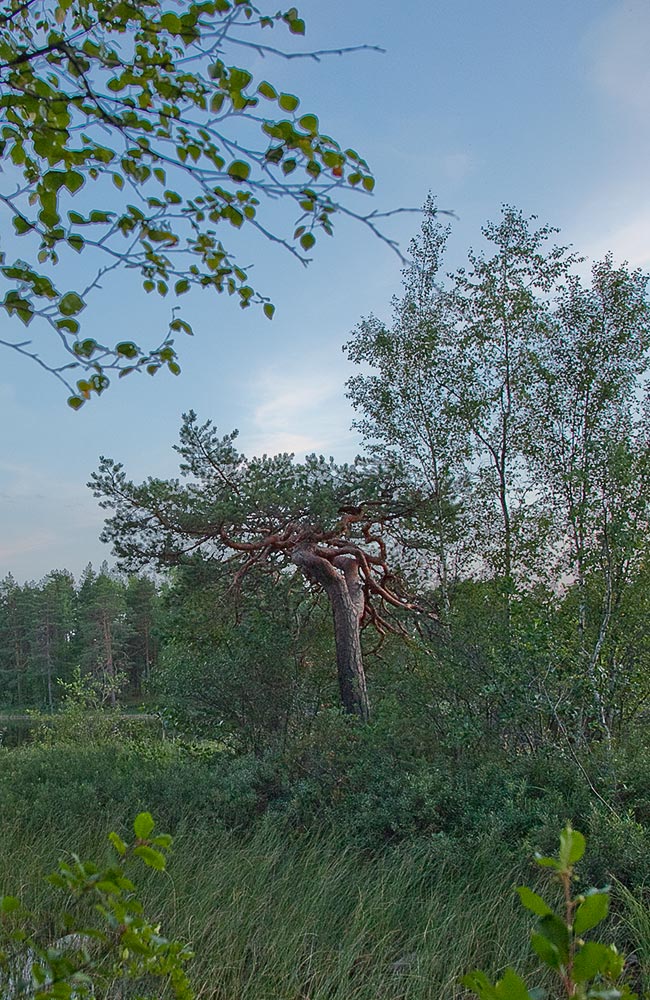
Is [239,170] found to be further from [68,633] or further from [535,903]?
[68,633]

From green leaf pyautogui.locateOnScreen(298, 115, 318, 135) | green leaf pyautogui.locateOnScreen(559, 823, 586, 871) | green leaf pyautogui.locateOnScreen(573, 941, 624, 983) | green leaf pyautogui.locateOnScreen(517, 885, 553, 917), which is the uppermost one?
green leaf pyautogui.locateOnScreen(298, 115, 318, 135)

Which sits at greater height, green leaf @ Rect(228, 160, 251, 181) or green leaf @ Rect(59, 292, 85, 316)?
green leaf @ Rect(228, 160, 251, 181)

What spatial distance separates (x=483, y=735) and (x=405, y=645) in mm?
2804

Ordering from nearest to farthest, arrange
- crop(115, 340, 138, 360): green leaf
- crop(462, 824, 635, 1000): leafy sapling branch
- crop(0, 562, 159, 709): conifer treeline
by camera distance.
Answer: crop(462, 824, 635, 1000): leafy sapling branch < crop(115, 340, 138, 360): green leaf < crop(0, 562, 159, 709): conifer treeline

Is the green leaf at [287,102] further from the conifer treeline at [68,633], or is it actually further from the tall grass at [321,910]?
the conifer treeline at [68,633]

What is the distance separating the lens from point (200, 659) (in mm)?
7719

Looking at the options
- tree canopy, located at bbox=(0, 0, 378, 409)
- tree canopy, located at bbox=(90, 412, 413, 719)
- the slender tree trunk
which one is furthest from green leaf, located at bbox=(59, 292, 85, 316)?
the slender tree trunk

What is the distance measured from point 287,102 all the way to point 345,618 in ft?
21.9

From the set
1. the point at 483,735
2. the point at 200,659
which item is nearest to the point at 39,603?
the point at 200,659

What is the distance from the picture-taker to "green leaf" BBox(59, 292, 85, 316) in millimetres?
1936

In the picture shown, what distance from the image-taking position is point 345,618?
8.10 m

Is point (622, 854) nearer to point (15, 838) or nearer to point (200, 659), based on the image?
point (15, 838)

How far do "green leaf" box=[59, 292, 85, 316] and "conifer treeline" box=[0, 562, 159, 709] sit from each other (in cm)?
3430

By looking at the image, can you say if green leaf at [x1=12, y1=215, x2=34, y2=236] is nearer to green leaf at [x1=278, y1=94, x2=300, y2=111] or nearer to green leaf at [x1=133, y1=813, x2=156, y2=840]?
green leaf at [x1=278, y1=94, x2=300, y2=111]
